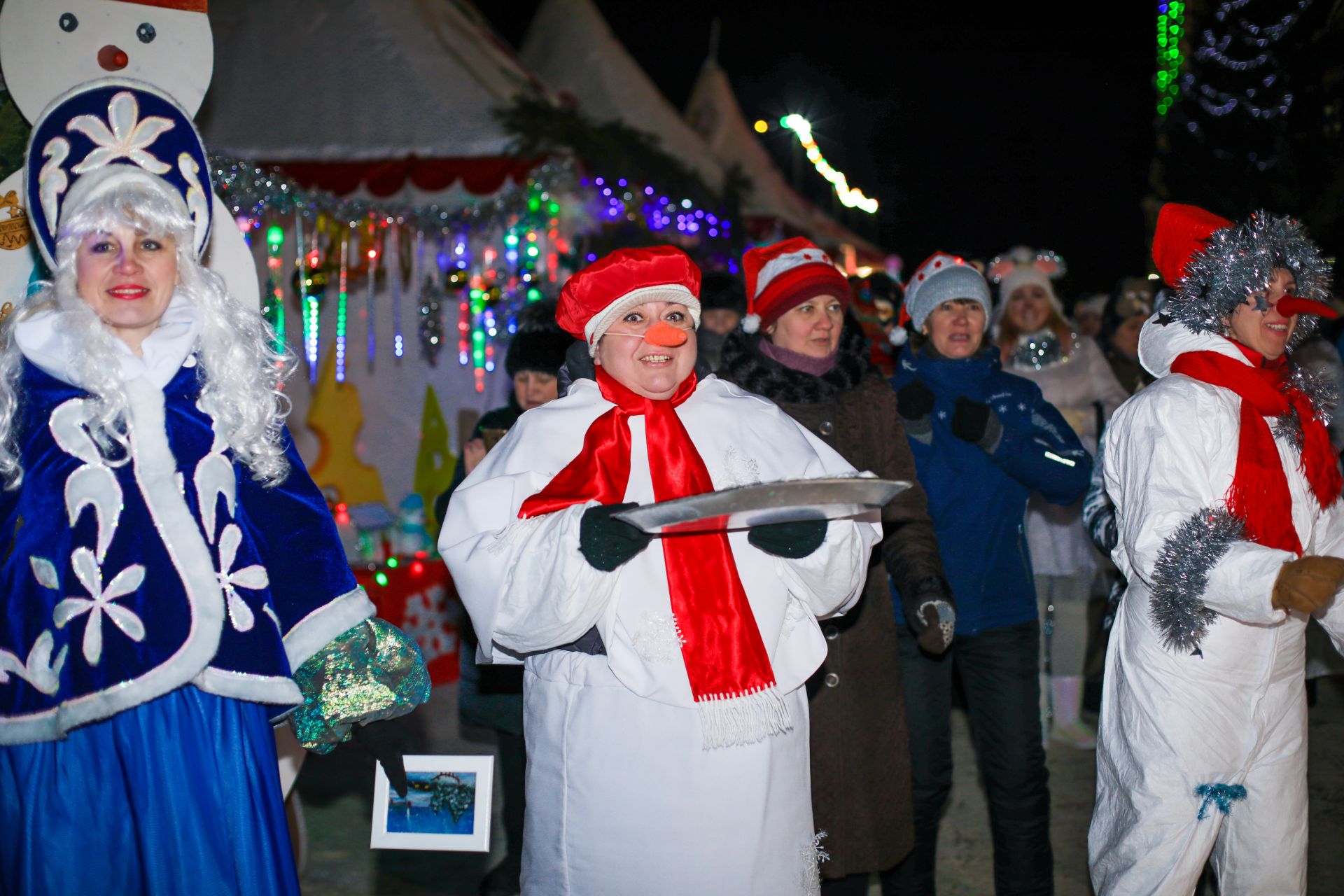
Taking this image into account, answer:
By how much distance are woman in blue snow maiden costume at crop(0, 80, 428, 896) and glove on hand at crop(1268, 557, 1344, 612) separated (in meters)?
1.90

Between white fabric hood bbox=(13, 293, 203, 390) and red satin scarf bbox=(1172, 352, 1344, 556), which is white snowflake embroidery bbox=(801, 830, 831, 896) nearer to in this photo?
red satin scarf bbox=(1172, 352, 1344, 556)

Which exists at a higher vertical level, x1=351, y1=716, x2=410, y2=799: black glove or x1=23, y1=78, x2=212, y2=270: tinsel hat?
x1=23, y1=78, x2=212, y2=270: tinsel hat

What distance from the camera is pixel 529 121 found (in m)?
7.01

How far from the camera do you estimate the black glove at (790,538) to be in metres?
2.32

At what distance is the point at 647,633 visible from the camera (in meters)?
2.35

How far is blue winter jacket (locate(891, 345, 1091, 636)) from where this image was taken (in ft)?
11.2

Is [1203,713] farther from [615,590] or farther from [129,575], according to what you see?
[129,575]

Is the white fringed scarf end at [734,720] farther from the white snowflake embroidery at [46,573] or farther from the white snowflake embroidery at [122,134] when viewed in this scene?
the white snowflake embroidery at [122,134]

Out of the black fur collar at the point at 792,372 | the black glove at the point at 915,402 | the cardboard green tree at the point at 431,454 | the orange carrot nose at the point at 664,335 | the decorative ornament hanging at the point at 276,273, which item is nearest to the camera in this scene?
the orange carrot nose at the point at 664,335

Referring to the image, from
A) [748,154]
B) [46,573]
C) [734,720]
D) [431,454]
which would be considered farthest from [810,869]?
[748,154]

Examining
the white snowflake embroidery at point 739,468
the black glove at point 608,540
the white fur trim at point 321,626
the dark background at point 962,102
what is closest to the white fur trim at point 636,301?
the white snowflake embroidery at point 739,468

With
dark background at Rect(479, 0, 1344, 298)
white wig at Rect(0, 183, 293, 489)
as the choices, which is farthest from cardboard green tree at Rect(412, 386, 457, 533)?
dark background at Rect(479, 0, 1344, 298)

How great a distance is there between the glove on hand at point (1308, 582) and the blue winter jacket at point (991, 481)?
3.24 feet

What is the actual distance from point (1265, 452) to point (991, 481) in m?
0.90
